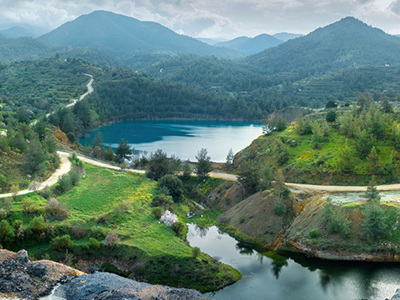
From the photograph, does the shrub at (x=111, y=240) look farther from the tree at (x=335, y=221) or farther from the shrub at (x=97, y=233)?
the tree at (x=335, y=221)

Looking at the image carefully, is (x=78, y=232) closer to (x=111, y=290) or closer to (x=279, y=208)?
(x=111, y=290)

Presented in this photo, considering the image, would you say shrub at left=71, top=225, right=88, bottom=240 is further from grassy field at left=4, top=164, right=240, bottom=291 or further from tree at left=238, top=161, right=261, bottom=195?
tree at left=238, top=161, right=261, bottom=195

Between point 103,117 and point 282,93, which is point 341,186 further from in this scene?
point 282,93

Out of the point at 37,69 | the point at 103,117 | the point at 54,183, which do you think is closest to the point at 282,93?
the point at 103,117

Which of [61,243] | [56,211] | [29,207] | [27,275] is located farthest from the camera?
[56,211]

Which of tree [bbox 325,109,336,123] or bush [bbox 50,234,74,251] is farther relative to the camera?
tree [bbox 325,109,336,123]

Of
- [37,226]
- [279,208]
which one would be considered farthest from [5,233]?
[279,208]

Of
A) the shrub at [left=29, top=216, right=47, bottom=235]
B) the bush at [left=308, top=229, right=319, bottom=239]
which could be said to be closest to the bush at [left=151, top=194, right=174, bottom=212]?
the shrub at [left=29, top=216, right=47, bottom=235]
